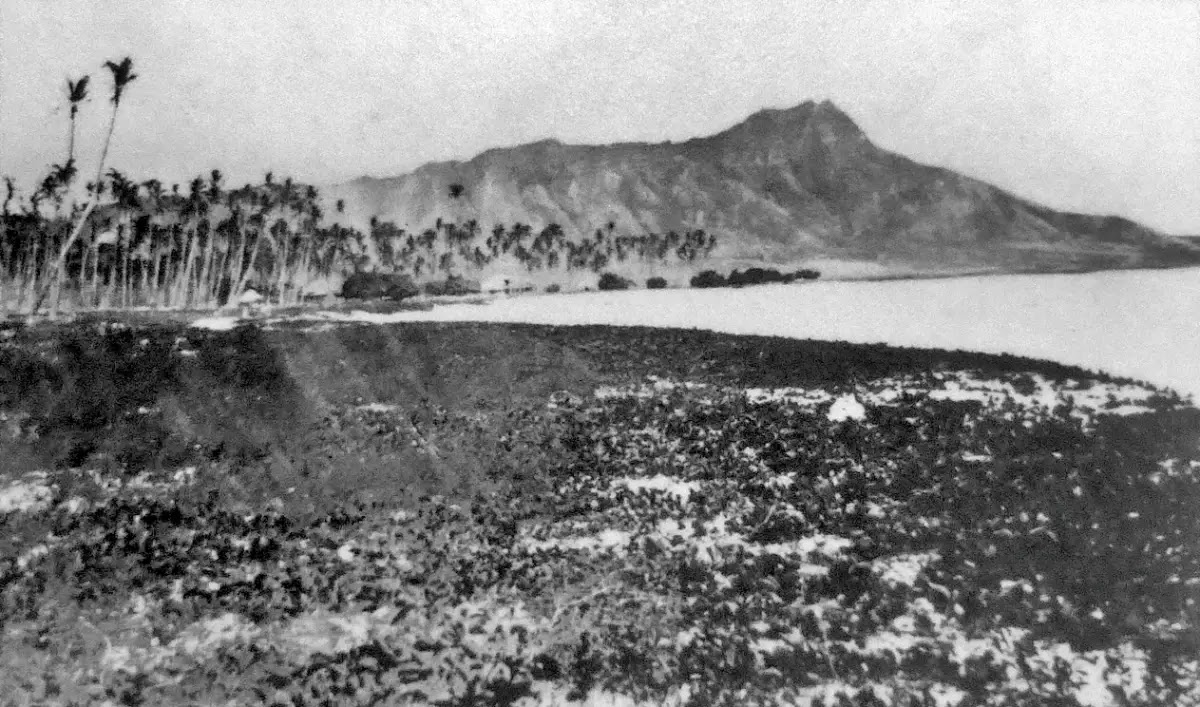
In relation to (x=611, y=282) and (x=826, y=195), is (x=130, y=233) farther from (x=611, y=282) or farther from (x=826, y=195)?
(x=611, y=282)

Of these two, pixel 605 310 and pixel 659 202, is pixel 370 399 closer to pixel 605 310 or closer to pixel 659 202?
pixel 659 202

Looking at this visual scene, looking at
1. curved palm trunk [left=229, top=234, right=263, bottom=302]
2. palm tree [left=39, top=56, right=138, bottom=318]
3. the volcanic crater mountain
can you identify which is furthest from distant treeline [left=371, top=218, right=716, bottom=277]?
palm tree [left=39, top=56, right=138, bottom=318]

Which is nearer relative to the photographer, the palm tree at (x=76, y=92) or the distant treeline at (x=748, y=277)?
the palm tree at (x=76, y=92)

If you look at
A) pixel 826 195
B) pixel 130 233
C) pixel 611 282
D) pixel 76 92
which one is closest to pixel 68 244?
pixel 130 233

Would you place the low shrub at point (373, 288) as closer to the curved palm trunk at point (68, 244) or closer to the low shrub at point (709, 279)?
the low shrub at point (709, 279)

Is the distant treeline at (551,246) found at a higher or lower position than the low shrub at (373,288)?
higher

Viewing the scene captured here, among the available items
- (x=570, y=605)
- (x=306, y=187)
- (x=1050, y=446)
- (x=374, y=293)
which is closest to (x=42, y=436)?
(x=306, y=187)

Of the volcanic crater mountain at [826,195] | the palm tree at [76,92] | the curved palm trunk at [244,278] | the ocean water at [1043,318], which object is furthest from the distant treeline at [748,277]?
the curved palm trunk at [244,278]
